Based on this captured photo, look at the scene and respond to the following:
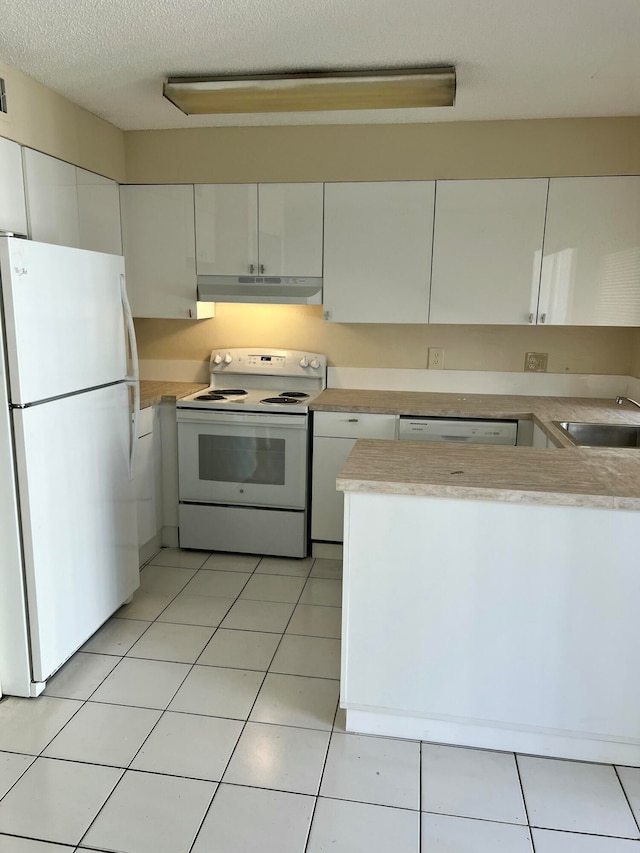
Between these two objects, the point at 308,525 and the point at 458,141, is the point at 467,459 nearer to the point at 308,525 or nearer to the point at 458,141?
the point at 308,525

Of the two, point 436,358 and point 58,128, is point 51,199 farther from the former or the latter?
point 436,358

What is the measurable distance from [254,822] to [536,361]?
9.31ft

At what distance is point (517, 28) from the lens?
2.18 metres

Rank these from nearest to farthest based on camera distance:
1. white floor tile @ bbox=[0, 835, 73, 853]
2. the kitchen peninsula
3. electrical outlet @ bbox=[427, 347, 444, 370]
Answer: white floor tile @ bbox=[0, 835, 73, 853] → the kitchen peninsula → electrical outlet @ bbox=[427, 347, 444, 370]

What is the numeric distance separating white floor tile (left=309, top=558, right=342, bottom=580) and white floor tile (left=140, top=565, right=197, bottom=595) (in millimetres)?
654

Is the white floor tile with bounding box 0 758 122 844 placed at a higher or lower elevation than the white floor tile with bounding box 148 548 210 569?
lower

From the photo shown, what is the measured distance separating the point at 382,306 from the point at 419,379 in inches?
21.8

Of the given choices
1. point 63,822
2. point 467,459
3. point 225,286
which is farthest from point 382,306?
point 63,822

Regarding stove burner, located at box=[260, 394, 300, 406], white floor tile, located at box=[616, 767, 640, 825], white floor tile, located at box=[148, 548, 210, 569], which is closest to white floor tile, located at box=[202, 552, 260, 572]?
white floor tile, located at box=[148, 548, 210, 569]

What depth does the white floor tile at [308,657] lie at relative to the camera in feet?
8.25

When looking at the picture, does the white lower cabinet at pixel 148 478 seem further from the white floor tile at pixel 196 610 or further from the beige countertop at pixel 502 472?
the beige countertop at pixel 502 472

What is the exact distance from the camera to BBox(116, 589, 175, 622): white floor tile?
2949mm

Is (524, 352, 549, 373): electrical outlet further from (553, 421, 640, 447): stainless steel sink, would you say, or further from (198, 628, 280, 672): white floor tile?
(198, 628, 280, 672): white floor tile

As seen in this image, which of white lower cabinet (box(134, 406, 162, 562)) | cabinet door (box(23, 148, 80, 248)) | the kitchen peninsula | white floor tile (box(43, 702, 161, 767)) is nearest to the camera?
the kitchen peninsula
